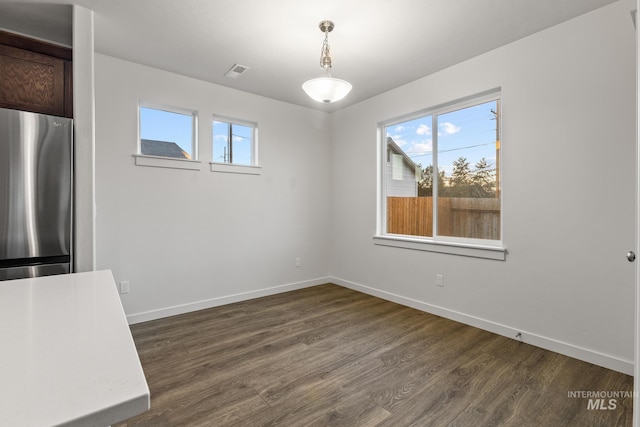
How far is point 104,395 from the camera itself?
1.69 feet

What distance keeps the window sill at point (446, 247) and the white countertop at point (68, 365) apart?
115 inches

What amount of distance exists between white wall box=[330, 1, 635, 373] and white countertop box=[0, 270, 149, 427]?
294 cm

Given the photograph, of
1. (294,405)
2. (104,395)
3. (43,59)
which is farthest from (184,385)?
(43,59)

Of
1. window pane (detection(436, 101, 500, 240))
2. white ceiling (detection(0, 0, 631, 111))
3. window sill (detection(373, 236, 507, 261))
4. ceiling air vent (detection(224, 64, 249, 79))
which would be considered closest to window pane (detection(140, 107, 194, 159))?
white ceiling (detection(0, 0, 631, 111))

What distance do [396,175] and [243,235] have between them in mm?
2094

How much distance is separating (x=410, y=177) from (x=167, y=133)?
286 cm

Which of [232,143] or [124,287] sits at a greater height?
[232,143]

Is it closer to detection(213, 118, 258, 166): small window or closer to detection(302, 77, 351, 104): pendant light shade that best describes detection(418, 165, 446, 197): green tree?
detection(302, 77, 351, 104): pendant light shade

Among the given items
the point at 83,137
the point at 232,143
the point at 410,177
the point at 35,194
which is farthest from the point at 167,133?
the point at 410,177

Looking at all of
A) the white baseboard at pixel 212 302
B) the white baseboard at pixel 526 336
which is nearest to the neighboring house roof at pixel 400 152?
the white baseboard at pixel 526 336

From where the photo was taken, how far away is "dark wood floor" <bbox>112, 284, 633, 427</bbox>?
1.74 m

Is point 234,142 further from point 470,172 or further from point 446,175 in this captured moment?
point 470,172

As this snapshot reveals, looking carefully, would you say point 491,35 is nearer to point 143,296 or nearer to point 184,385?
point 184,385

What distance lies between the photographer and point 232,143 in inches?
151
